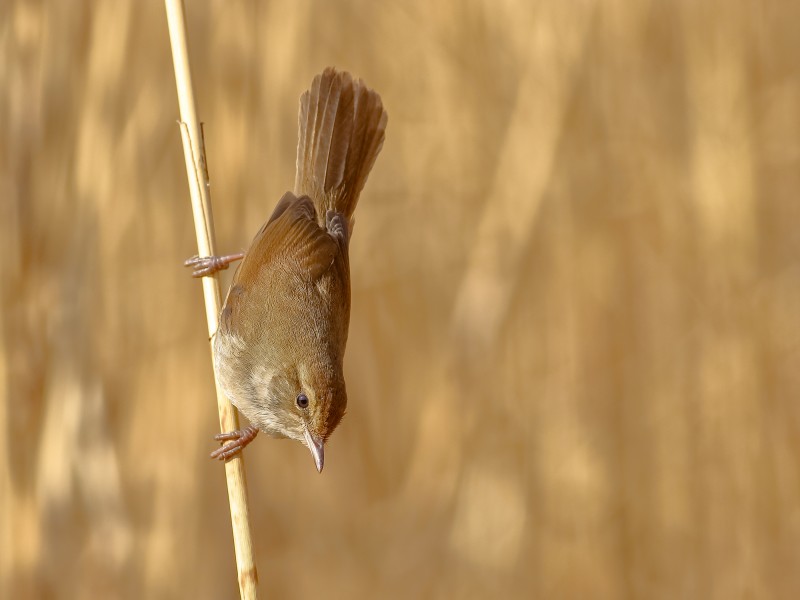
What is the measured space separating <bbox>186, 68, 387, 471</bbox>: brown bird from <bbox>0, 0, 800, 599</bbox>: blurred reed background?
533mm

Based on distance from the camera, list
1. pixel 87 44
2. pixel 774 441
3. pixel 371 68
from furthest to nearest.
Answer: pixel 774 441
pixel 371 68
pixel 87 44

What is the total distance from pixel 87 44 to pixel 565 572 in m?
2.03

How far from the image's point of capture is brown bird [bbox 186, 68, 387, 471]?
83.0 inches

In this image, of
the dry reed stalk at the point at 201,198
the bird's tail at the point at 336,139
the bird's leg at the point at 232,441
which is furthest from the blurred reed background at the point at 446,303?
the dry reed stalk at the point at 201,198

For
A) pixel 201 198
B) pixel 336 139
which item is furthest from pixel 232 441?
pixel 336 139

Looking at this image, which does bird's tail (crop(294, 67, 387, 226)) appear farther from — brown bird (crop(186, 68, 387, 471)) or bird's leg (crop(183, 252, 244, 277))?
bird's leg (crop(183, 252, 244, 277))

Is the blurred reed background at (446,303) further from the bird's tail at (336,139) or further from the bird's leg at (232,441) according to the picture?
the bird's leg at (232,441)

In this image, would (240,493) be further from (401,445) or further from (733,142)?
(733,142)

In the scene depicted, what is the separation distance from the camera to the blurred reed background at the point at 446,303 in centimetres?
272

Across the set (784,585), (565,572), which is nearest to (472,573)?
(565,572)

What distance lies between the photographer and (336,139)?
2289mm

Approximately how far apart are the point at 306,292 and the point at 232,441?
1.13 ft

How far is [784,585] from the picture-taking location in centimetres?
321

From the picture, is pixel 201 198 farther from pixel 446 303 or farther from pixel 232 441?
pixel 446 303
